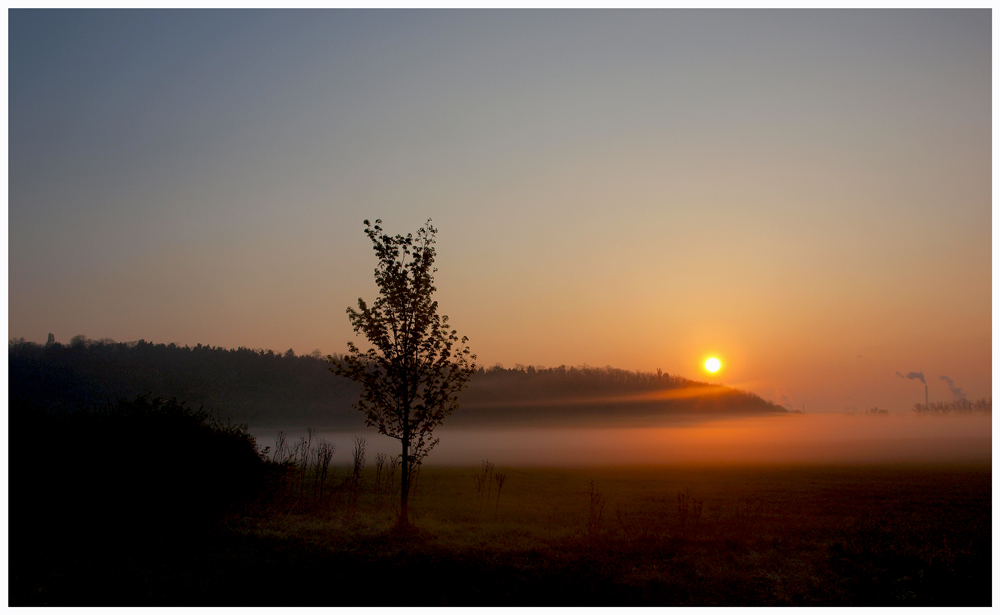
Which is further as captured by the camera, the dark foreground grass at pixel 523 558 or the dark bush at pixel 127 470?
the dark bush at pixel 127 470

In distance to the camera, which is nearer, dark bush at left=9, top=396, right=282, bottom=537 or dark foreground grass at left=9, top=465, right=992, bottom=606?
dark foreground grass at left=9, top=465, right=992, bottom=606

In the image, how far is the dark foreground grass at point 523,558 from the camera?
10008mm

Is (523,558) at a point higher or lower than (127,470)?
lower

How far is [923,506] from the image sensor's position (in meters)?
19.9

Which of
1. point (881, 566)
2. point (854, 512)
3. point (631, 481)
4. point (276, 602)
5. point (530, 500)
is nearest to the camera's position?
point (276, 602)

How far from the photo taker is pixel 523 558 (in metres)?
12.3

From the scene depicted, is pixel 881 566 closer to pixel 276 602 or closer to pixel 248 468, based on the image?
pixel 276 602

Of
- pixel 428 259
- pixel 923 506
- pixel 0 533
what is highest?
pixel 428 259

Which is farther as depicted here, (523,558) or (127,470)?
(127,470)

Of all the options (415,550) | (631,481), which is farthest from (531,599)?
(631,481)

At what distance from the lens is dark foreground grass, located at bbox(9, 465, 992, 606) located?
10.0 meters

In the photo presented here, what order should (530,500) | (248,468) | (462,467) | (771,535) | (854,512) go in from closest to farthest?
(771,535), (854,512), (248,468), (530,500), (462,467)

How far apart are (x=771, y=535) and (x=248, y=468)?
651 inches

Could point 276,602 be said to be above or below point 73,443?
below
